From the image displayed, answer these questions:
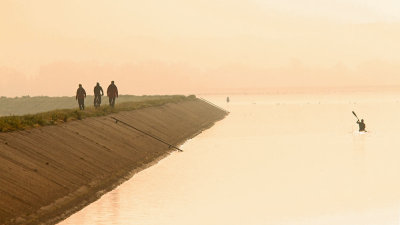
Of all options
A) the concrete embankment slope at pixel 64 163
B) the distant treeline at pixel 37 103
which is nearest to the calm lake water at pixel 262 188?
the concrete embankment slope at pixel 64 163

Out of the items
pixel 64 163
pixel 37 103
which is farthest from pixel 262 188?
pixel 37 103

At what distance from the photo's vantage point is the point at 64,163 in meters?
45.3

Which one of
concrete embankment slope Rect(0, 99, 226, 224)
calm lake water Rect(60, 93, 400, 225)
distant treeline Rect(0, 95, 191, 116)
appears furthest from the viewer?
distant treeline Rect(0, 95, 191, 116)

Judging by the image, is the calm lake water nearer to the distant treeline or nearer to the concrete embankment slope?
the concrete embankment slope

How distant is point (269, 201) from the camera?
41.2 metres

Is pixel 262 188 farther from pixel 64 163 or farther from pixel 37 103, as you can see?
pixel 37 103

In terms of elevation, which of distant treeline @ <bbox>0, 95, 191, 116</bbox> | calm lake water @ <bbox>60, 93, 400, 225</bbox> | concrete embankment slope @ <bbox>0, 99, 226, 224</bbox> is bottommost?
calm lake water @ <bbox>60, 93, 400, 225</bbox>

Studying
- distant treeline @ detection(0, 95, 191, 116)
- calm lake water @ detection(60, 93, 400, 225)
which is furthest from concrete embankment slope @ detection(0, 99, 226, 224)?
distant treeline @ detection(0, 95, 191, 116)

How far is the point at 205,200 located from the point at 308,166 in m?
18.6

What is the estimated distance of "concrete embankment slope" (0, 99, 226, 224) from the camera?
34688mm

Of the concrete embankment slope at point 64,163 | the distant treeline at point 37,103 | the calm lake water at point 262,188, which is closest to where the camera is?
the concrete embankment slope at point 64,163

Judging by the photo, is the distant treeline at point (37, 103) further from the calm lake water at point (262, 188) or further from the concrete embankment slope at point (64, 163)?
the concrete embankment slope at point (64, 163)

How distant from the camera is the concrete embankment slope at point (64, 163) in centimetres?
3469

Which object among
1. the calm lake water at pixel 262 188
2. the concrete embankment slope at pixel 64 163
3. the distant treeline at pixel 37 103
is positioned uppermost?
the distant treeline at pixel 37 103
